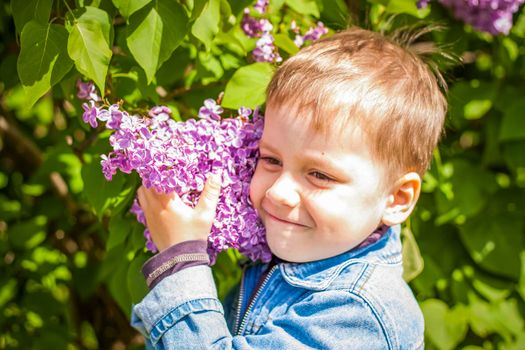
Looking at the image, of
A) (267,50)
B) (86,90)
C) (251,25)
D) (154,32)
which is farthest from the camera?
(251,25)

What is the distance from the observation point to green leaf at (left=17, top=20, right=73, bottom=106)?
4.49 ft

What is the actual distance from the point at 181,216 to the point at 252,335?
0.26 m

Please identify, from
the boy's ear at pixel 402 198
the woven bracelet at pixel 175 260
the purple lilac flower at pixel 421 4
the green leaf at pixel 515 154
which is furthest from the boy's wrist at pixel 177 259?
the green leaf at pixel 515 154

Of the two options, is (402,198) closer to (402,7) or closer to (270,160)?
(270,160)

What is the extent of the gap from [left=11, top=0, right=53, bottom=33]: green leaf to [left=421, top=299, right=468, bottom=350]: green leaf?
1425mm

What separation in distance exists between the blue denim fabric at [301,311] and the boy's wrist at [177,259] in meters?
0.02

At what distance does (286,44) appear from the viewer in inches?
67.2

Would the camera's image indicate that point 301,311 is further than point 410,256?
No

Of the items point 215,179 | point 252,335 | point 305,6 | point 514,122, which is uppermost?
point 305,6

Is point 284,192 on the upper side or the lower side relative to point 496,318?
upper

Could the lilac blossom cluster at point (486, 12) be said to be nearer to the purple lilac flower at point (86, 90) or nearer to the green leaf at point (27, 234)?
the purple lilac flower at point (86, 90)

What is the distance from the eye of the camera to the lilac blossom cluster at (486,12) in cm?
196

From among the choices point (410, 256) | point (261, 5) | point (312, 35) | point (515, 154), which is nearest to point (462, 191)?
point (515, 154)

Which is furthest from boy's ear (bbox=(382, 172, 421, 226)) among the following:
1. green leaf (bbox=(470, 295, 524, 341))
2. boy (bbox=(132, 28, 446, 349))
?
green leaf (bbox=(470, 295, 524, 341))
